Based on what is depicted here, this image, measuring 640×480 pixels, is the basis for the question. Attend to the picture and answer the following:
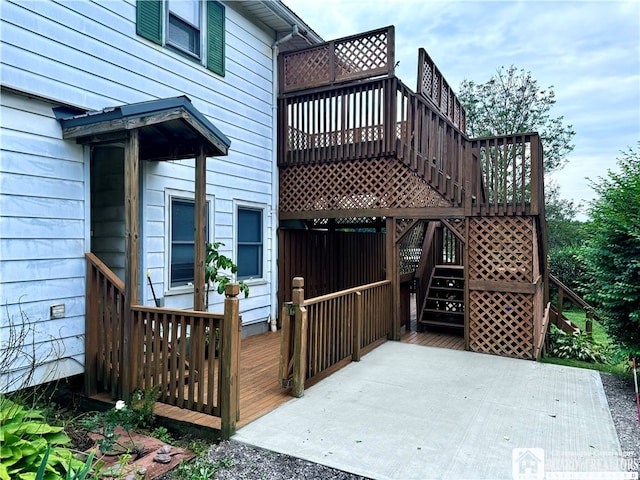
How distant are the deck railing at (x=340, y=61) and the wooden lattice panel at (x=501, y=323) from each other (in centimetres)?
399

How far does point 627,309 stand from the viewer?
484cm

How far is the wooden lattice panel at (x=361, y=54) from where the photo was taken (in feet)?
22.4

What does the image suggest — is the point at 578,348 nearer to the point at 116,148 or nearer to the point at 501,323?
the point at 501,323

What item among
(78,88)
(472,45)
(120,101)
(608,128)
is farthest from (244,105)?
(608,128)

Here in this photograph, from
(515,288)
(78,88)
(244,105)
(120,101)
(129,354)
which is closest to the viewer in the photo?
(129,354)

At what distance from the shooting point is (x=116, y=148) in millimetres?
5539

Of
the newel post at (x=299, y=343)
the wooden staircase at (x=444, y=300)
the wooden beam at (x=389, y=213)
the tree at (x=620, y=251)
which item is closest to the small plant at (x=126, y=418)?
the newel post at (x=299, y=343)

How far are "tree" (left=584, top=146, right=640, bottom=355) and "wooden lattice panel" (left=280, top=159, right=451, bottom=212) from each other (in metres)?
2.09

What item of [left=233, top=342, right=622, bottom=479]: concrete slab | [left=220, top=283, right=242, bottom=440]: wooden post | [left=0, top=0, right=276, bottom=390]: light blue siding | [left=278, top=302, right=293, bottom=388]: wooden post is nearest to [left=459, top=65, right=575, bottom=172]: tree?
[left=233, top=342, right=622, bottom=479]: concrete slab

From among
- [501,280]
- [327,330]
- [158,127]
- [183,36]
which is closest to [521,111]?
[501,280]

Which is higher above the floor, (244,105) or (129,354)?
(244,105)

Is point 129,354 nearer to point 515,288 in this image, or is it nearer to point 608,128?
point 515,288

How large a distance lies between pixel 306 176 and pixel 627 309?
518 cm

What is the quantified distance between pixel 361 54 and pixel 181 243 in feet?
14.4
